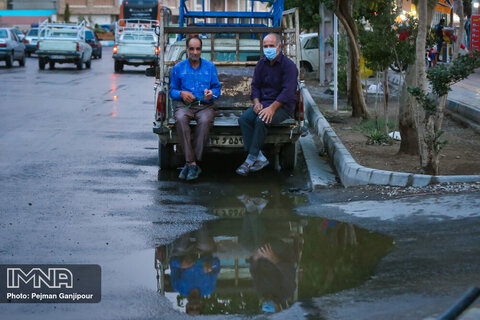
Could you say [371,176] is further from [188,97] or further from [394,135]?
[394,135]

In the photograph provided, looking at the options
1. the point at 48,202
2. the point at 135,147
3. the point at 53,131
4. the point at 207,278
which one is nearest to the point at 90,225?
the point at 48,202

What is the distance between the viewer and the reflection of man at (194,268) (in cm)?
559

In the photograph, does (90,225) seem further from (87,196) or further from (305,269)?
(305,269)

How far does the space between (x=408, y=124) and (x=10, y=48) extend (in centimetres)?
2975

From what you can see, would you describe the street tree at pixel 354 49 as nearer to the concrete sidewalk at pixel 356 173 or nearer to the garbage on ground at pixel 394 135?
the concrete sidewalk at pixel 356 173

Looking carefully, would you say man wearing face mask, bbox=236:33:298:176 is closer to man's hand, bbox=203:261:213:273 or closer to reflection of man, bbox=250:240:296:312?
reflection of man, bbox=250:240:296:312

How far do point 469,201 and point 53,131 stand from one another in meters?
8.50

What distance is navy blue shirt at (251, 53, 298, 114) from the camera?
10.6 m

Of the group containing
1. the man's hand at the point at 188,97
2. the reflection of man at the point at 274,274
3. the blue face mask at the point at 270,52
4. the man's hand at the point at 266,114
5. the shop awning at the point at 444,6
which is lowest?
the reflection of man at the point at 274,274

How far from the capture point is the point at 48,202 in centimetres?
864

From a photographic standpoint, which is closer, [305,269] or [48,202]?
[305,269]

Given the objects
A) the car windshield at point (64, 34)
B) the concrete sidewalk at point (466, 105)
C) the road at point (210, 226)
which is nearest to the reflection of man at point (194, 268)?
the road at point (210, 226)

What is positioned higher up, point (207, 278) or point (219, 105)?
point (219, 105)

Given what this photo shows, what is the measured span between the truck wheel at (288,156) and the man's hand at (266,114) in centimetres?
76
